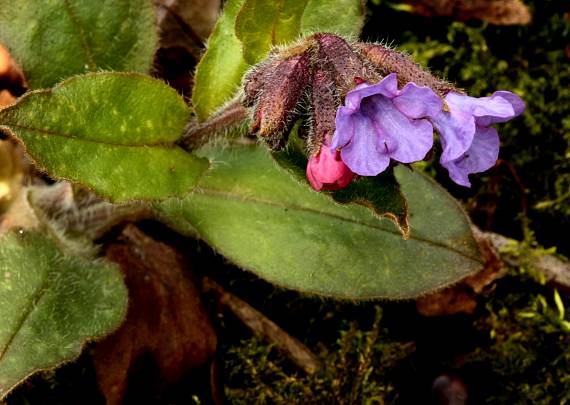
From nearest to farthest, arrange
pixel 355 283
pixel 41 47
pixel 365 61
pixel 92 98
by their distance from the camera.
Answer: pixel 365 61
pixel 92 98
pixel 355 283
pixel 41 47

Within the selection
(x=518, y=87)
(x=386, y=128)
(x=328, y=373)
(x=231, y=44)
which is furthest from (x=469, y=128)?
(x=518, y=87)

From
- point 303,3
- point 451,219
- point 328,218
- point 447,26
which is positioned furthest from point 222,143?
point 447,26

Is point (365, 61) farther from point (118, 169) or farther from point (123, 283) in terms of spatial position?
point (123, 283)

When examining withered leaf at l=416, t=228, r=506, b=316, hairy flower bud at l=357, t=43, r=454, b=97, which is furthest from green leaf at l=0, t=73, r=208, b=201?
withered leaf at l=416, t=228, r=506, b=316

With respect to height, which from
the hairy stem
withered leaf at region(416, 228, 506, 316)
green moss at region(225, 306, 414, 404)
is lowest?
green moss at region(225, 306, 414, 404)

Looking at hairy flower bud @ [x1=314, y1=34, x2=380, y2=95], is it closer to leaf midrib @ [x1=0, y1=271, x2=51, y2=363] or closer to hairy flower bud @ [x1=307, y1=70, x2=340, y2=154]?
hairy flower bud @ [x1=307, y1=70, x2=340, y2=154]

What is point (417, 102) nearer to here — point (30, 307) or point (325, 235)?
point (325, 235)
